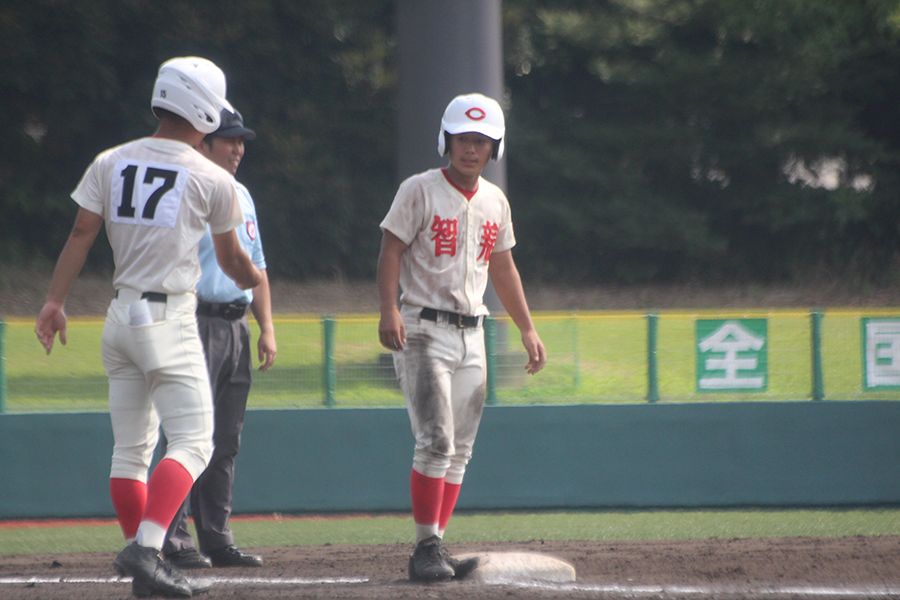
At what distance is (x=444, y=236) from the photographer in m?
4.23

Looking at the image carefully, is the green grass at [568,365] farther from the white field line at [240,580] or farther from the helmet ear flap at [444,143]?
the helmet ear flap at [444,143]

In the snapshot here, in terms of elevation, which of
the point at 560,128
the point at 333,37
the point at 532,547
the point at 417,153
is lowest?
the point at 532,547

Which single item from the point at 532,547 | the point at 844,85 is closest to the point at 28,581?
the point at 532,547

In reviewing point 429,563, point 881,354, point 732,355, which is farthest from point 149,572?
point 881,354

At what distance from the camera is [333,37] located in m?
24.0

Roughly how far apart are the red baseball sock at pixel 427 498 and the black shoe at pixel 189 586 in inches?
35.9

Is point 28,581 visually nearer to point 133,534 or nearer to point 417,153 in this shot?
point 133,534

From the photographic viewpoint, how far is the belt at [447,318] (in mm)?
4203

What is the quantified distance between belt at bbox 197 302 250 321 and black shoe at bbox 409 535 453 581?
142cm

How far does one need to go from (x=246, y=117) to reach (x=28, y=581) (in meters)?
20.5

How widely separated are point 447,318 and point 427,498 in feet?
2.56

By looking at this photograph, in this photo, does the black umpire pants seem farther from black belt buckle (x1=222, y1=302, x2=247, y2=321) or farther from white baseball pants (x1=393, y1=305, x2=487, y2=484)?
white baseball pants (x1=393, y1=305, x2=487, y2=484)

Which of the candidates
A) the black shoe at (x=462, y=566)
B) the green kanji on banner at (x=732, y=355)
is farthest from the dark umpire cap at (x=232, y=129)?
the green kanji on banner at (x=732, y=355)

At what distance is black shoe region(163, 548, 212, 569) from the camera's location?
4570 millimetres
